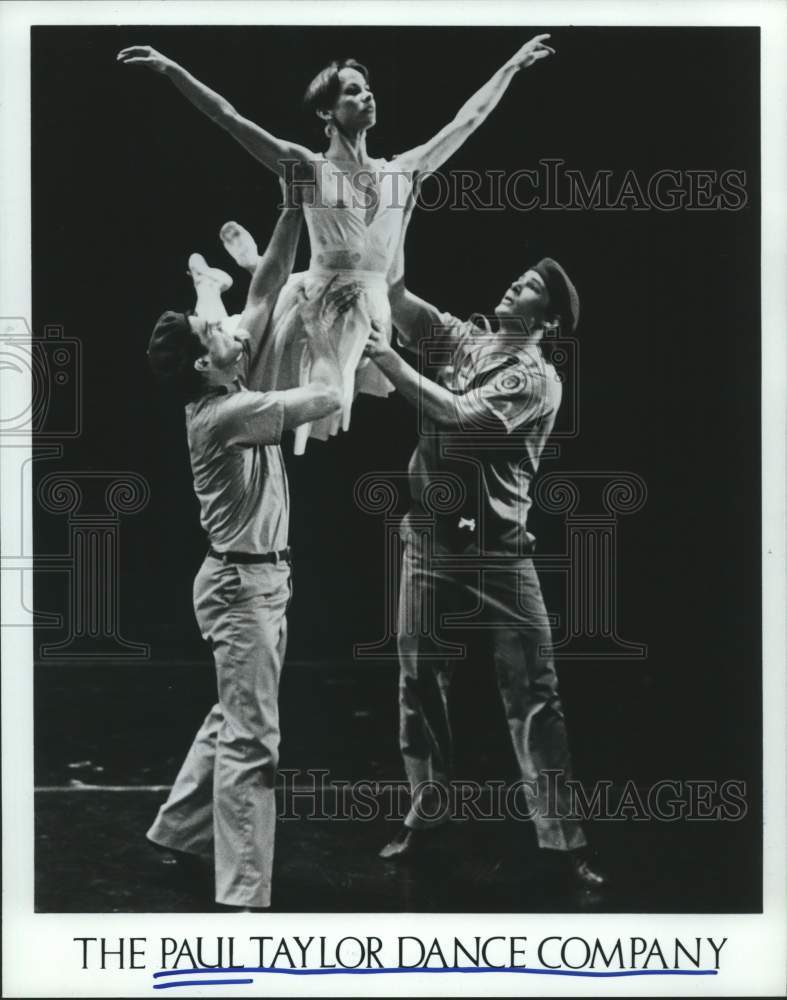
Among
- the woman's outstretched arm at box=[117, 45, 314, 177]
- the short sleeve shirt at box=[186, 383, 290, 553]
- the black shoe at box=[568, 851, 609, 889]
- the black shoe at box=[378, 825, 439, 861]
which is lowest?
the black shoe at box=[568, 851, 609, 889]

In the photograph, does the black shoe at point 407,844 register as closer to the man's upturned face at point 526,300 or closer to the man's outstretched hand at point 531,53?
the man's upturned face at point 526,300

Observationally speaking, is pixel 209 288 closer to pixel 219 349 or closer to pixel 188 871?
pixel 219 349

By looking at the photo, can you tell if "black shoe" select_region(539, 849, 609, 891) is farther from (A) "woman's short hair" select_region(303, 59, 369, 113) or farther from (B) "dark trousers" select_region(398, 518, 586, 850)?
(A) "woman's short hair" select_region(303, 59, 369, 113)

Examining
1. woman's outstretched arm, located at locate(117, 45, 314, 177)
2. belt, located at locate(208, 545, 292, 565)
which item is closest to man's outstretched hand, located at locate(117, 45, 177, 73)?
woman's outstretched arm, located at locate(117, 45, 314, 177)

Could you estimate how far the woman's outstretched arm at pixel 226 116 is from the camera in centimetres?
332

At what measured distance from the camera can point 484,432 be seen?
3.34 m

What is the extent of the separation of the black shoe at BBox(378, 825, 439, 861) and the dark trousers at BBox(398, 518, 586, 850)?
34mm

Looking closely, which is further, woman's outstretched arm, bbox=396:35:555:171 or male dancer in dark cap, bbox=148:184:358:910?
woman's outstretched arm, bbox=396:35:555:171

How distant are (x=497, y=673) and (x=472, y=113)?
177 centimetres

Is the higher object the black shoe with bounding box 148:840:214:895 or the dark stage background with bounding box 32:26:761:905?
the dark stage background with bounding box 32:26:761:905

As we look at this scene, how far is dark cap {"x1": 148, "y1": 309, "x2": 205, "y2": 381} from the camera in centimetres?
328

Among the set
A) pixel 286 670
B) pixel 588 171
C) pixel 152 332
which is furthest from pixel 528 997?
pixel 588 171

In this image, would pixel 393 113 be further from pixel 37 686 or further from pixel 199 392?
pixel 37 686

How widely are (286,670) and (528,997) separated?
1.27 metres
